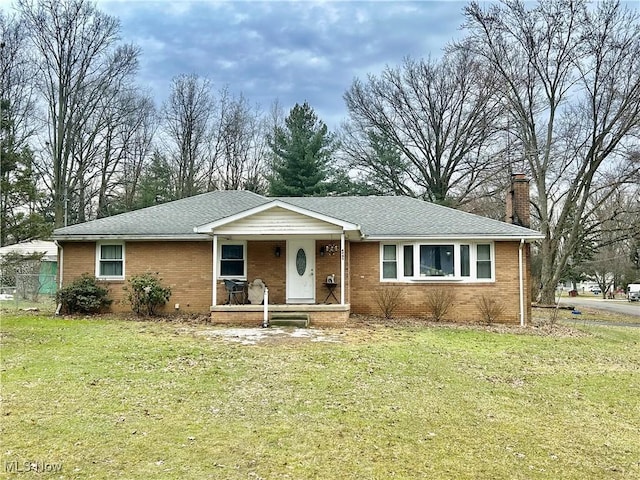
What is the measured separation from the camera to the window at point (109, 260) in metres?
16.5

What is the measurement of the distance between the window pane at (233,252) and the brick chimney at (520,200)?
31.9 ft

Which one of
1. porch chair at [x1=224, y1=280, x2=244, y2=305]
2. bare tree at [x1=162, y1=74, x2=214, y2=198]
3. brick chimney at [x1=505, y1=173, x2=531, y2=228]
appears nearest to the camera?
porch chair at [x1=224, y1=280, x2=244, y2=305]

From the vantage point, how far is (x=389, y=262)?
1631cm

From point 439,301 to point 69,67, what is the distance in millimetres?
21721

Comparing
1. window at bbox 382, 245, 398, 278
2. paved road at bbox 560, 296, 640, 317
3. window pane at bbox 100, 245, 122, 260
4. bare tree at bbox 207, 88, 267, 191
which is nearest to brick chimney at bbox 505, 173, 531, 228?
window at bbox 382, 245, 398, 278

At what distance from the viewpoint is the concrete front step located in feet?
45.2

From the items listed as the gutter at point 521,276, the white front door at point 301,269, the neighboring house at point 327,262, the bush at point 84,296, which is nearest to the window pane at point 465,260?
the neighboring house at point 327,262

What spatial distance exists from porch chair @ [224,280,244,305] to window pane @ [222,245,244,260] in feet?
3.45

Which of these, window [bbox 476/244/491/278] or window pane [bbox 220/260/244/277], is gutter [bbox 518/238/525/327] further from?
window pane [bbox 220/260/244/277]

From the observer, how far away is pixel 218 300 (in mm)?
15828

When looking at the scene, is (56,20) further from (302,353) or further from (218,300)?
(302,353)

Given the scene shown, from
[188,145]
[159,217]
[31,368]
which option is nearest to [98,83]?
Result: [188,145]

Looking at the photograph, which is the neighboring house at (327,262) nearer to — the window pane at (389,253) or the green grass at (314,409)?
the window pane at (389,253)

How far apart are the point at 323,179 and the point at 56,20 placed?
17122 mm
